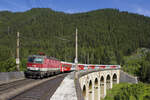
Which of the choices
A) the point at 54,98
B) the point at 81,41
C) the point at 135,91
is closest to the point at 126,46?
the point at 81,41

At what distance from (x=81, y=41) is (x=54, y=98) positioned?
186660 millimetres

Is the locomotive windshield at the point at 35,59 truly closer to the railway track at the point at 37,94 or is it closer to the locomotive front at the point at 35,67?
the locomotive front at the point at 35,67

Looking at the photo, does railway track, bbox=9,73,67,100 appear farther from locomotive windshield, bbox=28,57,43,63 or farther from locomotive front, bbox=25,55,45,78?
locomotive windshield, bbox=28,57,43,63

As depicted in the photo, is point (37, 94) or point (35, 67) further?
point (35, 67)

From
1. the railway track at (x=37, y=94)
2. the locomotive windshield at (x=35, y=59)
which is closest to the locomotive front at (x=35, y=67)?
the locomotive windshield at (x=35, y=59)

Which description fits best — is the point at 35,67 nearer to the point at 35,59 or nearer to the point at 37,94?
the point at 35,59

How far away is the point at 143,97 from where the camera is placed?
42500 millimetres

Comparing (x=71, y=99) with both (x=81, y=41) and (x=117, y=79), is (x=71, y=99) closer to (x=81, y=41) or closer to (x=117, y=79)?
(x=117, y=79)

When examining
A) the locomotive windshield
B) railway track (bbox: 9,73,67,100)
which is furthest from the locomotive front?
railway track (bbox: 9,73,67,100)

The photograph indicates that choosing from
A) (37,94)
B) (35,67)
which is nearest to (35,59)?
(35,67)

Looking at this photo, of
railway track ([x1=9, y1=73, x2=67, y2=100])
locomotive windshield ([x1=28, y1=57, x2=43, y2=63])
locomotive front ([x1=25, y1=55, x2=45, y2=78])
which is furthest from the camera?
locomotive windshield ([x1=28, y1=57, x2=43, y2=63])

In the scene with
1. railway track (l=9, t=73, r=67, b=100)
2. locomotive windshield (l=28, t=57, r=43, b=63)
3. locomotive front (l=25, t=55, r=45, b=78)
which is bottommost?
railway track (l=9, t=73, r=67, b=100)

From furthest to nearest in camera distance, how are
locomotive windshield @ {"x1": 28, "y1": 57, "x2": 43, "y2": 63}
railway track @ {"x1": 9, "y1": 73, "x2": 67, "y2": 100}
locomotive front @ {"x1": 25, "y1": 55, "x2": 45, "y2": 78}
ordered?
locomotive windshield @ {"x1": 28, "y1": 57, "x2": 43, "y2": 63} → locomotive front @ {"x1": 25, "y1": 55, "x2": 45, "y2": 78} → railway track @ {"x1": 9, "y1": 73, "x2": 67, "y2": 100}

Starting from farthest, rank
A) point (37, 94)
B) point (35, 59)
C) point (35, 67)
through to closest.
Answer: point (35, 59) < point (35, 67) < point (37, 94)
